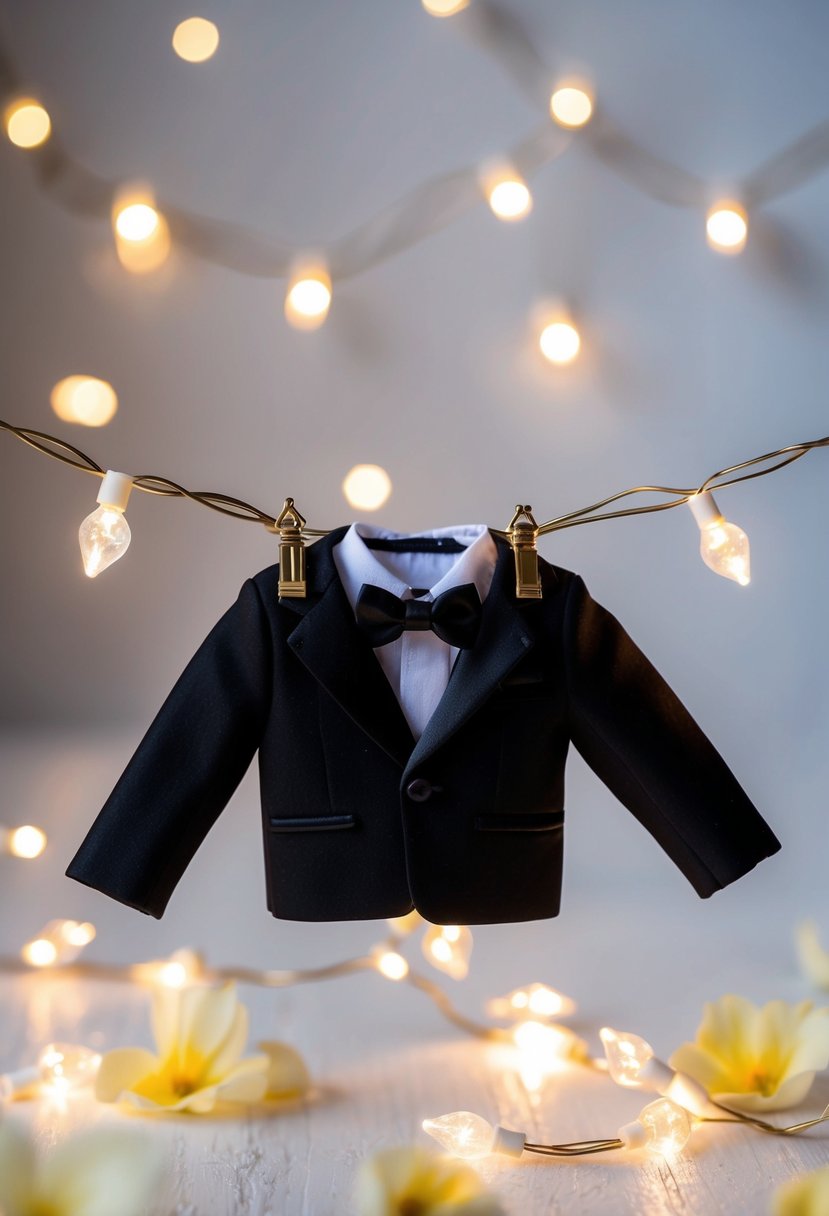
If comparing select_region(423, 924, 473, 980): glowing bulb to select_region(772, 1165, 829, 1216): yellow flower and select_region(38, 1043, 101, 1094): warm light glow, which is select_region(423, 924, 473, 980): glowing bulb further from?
select_region(772, 1165, 829, 1216): yellow flower

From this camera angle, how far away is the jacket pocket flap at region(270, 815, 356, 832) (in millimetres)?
1012

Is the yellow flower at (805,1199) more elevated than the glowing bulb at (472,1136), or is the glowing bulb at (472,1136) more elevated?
the glowing bulb at (472,1136)

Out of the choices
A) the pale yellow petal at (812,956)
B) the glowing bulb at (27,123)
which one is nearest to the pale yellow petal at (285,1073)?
the pale yellow petal at (812,956)

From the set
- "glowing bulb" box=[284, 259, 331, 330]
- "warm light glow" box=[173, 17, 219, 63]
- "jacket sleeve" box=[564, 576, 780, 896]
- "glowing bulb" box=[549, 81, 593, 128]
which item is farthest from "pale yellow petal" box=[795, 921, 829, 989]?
"warm light glow" box=[173, 17, 219, 63]

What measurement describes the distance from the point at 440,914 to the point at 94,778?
86 cm

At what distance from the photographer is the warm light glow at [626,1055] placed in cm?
104

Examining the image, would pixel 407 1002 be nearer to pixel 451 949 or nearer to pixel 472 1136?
pixel 451 949

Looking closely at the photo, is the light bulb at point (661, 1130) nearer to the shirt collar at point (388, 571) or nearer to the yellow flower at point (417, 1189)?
the yellow flower at point (417, 1189)

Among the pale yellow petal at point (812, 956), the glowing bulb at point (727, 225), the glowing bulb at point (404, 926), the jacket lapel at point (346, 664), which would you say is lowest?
the pale yellow petal at point (812, 956)

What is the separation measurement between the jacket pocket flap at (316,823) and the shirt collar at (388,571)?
0.58 ft

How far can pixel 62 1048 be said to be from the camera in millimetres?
1107

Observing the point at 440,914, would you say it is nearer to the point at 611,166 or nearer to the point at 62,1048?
the point at 62,1048

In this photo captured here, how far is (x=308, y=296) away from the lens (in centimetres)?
151

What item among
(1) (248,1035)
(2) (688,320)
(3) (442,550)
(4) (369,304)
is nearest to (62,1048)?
(1) (248,1035)
